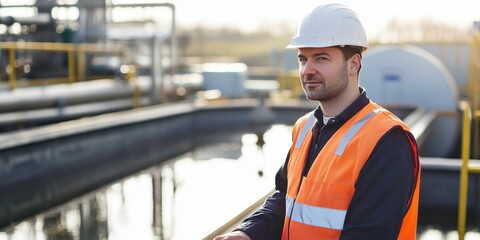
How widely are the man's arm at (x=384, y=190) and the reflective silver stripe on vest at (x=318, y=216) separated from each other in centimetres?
7

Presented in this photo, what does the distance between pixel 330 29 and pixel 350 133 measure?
0.34 m

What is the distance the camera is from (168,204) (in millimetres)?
5539

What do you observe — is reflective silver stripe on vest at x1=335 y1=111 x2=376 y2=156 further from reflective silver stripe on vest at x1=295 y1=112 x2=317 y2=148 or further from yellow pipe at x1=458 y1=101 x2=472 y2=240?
yellow pipe at x1=458 y1=101 x2=472 y2=240

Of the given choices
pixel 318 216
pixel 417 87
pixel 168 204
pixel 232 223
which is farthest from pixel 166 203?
pixel 417 87

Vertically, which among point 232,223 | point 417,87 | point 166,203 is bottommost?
point 166,203

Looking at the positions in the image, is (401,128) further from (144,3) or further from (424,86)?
(144,3)

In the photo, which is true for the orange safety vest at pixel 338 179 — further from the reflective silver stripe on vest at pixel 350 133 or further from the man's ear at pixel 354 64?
the man's ear at pixel 354 64

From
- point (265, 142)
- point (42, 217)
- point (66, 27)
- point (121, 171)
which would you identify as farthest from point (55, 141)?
point (66, 27)

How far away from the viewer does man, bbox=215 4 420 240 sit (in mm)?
1666

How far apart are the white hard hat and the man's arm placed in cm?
36

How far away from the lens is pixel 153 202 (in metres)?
5.62

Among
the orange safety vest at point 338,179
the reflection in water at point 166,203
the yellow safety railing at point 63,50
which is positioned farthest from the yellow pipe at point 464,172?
the yellow safety railing at point 63,50

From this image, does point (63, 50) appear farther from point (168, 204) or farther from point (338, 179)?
point (338, 179)

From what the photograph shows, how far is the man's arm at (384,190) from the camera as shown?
1.65 metres
